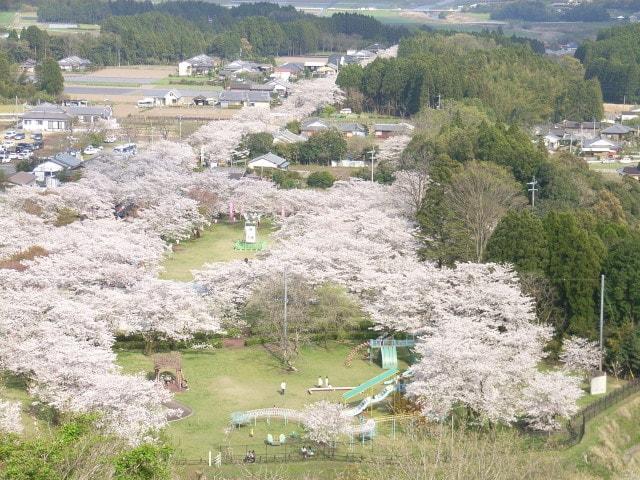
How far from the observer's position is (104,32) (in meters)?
76.8

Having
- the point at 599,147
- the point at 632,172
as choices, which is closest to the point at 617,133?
the point at 599,147

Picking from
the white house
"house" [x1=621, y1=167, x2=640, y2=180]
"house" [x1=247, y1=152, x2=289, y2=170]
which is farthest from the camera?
the white house

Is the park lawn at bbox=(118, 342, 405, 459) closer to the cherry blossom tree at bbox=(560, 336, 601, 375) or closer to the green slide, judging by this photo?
the green slide

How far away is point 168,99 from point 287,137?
47.4 feet

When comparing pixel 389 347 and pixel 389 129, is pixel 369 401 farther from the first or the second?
pixel 389 129

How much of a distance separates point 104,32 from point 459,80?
33948 millimetres

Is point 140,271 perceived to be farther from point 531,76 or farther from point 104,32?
point 104,32

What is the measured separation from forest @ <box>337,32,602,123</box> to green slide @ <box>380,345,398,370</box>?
26509 mm

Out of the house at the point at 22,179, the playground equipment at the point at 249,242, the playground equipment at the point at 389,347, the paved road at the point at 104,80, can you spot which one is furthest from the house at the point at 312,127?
the playground equipment at the point at 389,347

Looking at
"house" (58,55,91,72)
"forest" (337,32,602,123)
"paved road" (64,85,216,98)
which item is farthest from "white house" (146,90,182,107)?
"house" (58,55,91,72)

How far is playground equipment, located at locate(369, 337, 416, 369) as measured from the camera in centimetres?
2119

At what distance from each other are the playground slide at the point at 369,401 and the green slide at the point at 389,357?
1.32m

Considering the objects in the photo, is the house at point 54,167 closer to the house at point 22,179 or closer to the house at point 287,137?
the house at point 22,179

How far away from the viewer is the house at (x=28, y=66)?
63.2 meters
